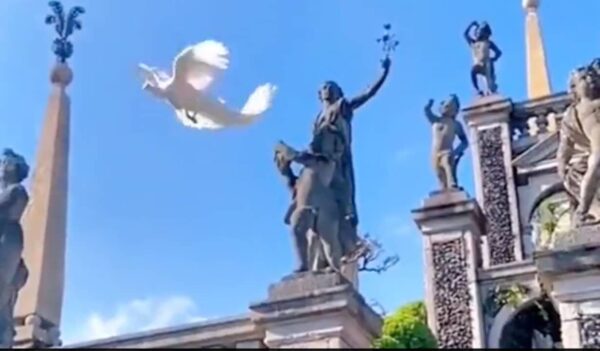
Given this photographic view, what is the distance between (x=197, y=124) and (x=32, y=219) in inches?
232

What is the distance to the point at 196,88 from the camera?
16.3 meters

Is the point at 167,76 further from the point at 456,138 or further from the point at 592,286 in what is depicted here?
the point at 592,286

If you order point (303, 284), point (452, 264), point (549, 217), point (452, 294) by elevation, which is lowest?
point (303, 284)

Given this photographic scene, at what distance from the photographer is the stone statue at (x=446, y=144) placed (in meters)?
18.6

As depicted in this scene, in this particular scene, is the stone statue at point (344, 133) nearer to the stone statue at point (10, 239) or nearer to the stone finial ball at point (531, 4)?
the stone statue at point (10, 239)

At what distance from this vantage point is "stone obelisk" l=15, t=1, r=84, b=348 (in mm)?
20344

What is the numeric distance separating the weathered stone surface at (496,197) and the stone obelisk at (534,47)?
1191 centimetres

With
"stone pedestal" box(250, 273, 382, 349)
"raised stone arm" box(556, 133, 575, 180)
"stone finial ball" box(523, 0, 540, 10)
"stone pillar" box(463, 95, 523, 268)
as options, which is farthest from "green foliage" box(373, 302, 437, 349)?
"stone finial ball" box(523, 0, 540, 10)

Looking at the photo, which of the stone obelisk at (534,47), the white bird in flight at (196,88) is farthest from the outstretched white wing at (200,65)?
the stone obelisk at (534,47)

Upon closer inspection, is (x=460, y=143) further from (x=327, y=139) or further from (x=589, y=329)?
(x=589, y=329)

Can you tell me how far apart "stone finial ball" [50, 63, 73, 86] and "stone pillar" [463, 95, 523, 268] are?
7122mm

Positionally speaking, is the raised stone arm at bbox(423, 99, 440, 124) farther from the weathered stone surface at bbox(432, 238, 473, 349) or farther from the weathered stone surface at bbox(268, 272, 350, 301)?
the weathered stone surface at bbox(268, 272, 350, 301)

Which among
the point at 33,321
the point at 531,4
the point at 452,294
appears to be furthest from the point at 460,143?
the point at 531,4

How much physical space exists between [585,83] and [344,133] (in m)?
2.28
